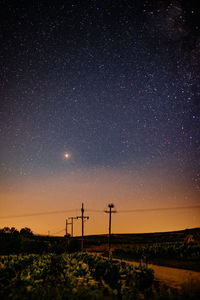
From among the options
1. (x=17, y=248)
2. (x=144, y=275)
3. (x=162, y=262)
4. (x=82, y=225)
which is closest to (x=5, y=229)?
(x=17, y=248)

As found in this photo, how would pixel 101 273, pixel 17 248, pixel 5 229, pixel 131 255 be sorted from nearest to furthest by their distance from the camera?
1. pixel 101 273
2. pixel 131 255
3. pixel 17 248
4. pixel 5 229

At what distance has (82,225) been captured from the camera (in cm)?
3747

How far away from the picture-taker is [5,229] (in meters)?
107

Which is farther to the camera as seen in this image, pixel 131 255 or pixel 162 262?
pixel 131 255

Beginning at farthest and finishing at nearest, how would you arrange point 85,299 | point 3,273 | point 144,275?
point 3,273 < point 144,275 < point 85,299

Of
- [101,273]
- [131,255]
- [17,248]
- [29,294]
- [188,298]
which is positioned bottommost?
[17,248]

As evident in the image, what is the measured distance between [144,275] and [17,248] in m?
46.5

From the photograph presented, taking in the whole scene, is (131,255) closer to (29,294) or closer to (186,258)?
(186,258)

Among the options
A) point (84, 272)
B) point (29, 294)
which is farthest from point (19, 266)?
point (29, 294)

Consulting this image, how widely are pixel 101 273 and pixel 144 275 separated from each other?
2.99 m

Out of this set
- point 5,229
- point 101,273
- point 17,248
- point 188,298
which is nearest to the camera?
point 188,298

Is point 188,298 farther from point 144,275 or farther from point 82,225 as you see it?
point 82,225

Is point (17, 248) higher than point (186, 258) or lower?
lower

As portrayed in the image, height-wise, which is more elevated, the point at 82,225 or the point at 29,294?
the point at 29,294
